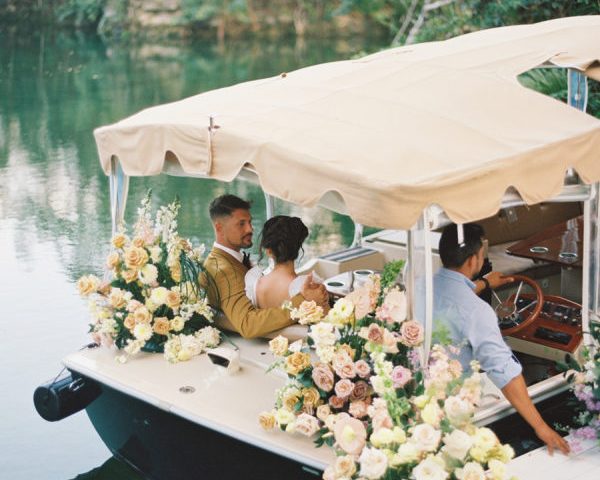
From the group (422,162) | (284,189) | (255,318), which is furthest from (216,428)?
(422,162)

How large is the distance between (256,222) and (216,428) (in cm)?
656

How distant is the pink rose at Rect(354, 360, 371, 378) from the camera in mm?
3883

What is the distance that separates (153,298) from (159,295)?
0.11 feet

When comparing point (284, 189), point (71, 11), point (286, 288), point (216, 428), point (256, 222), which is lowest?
point (71, 11)

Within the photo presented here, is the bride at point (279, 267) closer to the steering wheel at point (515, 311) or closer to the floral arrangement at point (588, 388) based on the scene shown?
the steering wheel at point (515, 311)

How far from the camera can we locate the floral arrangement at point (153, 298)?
4.77m

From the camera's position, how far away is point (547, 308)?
5043 millimetres

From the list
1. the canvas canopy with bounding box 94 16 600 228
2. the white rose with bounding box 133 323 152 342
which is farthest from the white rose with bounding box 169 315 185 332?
the canvas canopy with bounding box 94 16 600 228

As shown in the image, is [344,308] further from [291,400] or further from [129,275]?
[129,275]

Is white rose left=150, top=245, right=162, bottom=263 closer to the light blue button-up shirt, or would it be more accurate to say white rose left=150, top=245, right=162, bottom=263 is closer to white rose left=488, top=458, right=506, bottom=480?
the light blue button-up shirt

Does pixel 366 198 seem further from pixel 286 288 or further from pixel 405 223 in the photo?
pixel 286 288

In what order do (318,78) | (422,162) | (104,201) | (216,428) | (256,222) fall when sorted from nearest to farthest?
(422,162)
(216,428)
(318,78)
(256,222)
(104,201)

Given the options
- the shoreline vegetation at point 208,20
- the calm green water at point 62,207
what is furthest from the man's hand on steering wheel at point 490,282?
the shoreline vegetation at point 208,20

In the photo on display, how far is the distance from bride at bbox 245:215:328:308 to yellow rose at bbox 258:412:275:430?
0.72m
